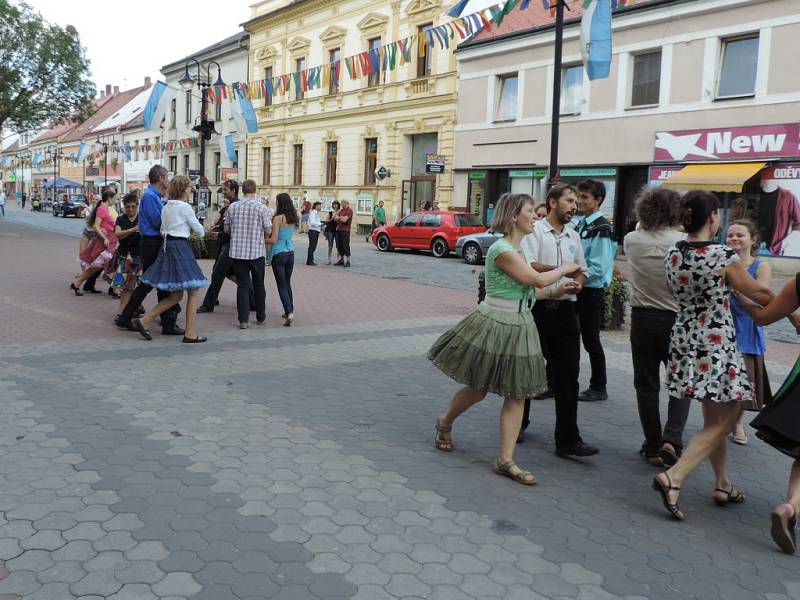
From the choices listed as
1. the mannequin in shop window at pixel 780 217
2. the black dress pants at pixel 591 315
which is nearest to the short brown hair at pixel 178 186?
the black dress pants at pixel 591 315

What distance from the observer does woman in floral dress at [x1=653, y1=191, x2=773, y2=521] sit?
379 centimetres

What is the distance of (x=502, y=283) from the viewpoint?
4.27 metres

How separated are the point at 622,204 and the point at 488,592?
2150 cm

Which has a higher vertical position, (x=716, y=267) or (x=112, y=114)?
(x=112, y=114)

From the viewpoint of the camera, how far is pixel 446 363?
14.6 ft

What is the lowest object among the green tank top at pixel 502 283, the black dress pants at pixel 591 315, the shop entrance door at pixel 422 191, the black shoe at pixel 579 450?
the black shoe at pixel 579 450

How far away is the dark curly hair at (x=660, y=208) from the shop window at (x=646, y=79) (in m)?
19.1

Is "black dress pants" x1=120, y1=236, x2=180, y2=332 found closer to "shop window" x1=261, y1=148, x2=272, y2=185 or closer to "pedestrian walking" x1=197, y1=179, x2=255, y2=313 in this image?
"pedestrian walking" x1=197, y1=179, x2=255, y2=313

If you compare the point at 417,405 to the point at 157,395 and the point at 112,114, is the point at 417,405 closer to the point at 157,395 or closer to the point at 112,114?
the point at 157,395

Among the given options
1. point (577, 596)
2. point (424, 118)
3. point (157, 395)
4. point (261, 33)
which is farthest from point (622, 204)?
point (261, 33)

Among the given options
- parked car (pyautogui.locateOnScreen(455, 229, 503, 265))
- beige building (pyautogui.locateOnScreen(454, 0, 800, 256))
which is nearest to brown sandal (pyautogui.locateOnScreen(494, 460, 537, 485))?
parked car (pyautogui.locateOnScreen(455, 229, 503, 265))

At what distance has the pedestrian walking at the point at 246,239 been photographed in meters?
8.77

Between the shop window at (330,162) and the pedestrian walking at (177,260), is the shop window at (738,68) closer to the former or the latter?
the pedestrian walking at (177,260)

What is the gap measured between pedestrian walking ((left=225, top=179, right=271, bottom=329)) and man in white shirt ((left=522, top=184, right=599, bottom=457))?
4.77 meters
